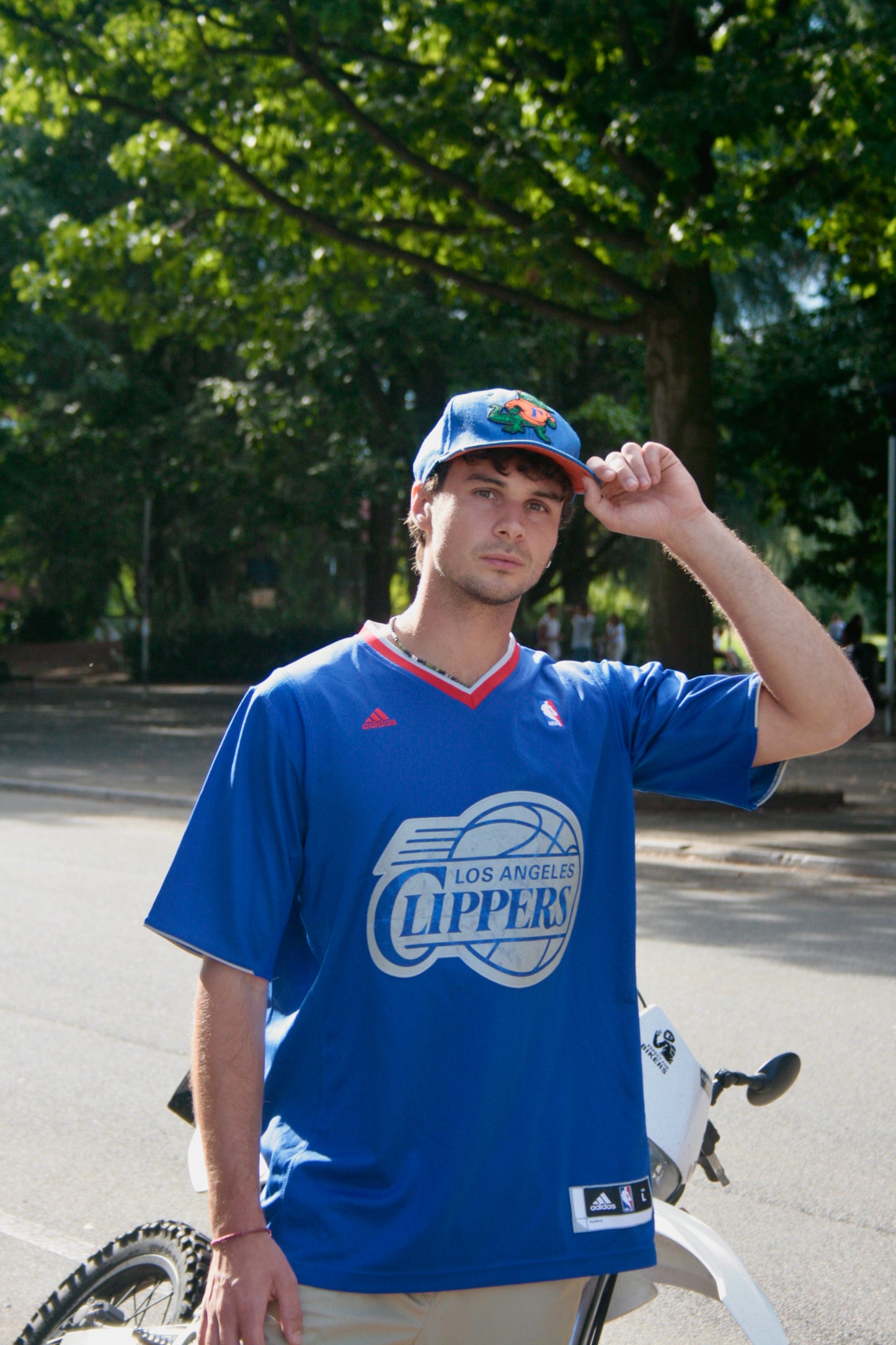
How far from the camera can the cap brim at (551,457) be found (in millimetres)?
1994

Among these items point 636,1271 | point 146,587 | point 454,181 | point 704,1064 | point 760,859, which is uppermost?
point 454,181

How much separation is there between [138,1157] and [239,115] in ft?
40.9

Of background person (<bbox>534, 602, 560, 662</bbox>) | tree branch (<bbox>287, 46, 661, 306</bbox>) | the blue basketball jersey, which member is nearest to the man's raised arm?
the blue basketball jersey

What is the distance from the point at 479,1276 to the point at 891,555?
18553 mm

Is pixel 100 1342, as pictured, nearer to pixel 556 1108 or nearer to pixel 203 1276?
pixel 203 1276

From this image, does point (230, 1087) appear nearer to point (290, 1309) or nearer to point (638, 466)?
point (290, 1309)

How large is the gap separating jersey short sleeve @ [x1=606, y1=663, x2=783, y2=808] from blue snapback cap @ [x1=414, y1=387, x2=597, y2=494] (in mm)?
355

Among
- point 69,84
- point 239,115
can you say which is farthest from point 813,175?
point 69,84

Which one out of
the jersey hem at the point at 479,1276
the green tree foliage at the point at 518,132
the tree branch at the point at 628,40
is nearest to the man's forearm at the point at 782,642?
the jersey hem at the point at 479,1276

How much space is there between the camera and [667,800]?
13.5 meters

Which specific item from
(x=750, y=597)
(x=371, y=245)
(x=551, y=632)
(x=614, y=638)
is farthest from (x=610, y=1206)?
(x=614, y=638)

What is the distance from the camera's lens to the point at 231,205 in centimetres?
1536

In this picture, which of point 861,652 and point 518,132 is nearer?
point 518,132

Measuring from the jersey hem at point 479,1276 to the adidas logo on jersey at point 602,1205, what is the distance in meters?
0.05
